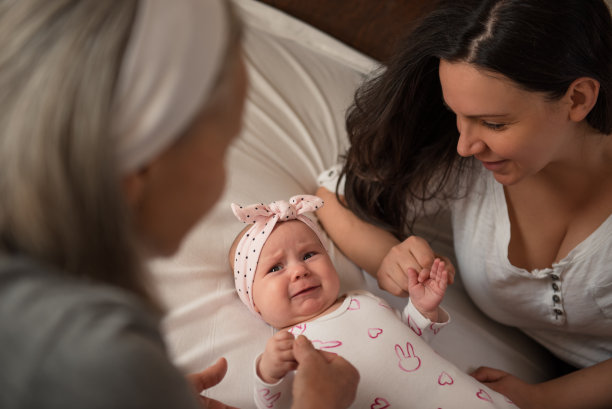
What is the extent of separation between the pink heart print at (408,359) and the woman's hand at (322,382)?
0.82 ft

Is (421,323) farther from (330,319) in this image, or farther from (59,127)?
(59,127)

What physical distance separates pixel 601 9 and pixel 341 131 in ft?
2.76

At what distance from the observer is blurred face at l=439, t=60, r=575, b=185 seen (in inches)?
37.1

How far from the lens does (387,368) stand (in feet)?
3.52

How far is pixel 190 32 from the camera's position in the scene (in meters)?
0.51

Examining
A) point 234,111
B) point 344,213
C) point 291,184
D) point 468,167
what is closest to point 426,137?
point 468,167

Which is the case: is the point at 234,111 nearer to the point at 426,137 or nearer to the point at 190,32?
the point at 190,32

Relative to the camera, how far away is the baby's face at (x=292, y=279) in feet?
3.81

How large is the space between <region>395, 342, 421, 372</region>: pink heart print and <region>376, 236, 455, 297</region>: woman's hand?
0.15 metres

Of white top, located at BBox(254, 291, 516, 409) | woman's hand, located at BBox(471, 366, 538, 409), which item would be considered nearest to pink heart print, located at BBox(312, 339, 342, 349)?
white top, located at BBox(254, 291, 516, 409)

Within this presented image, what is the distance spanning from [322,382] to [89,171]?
0.48 metres

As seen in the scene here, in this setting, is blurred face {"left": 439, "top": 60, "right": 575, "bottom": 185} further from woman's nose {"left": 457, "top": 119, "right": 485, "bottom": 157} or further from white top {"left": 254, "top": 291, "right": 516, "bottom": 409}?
white top {"left": 254, "top": 291, "right": 516, "bottom": 409}

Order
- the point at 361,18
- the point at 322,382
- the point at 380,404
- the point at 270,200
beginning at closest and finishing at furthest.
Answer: the point at 322,382, the point at 380,404, the point at 270,200, the point at 361,18

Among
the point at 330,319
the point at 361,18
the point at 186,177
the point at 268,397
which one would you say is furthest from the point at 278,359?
the point at 361,18
